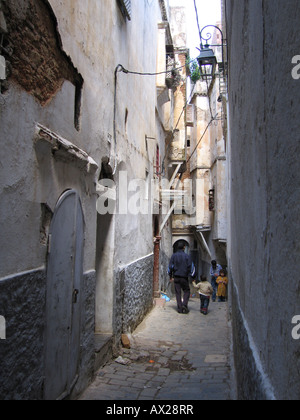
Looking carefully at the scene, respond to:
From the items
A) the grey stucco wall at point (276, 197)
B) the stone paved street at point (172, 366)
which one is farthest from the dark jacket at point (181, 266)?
the grey stucco wall at point (276, 197)

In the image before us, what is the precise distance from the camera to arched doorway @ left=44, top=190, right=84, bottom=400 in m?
3.61

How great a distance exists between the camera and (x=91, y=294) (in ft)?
16.5

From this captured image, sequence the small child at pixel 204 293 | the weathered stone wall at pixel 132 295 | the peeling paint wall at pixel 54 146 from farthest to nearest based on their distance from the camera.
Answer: the small child at pixel 204 293
the weathered stone wall at pixel 132 295
the peeling paint wall at pixel 54 146

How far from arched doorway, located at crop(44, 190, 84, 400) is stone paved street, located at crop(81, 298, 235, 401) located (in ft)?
2.51

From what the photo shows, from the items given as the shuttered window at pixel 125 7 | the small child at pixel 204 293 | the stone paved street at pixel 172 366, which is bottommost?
the stone paved street at pixel 172 366

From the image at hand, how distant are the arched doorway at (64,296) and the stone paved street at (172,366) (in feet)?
2.51

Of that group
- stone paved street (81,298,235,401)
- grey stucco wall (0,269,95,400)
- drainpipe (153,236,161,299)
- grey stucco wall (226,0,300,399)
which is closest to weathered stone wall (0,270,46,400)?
grey stucco wall (0,269,95,400)

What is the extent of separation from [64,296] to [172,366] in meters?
2.77

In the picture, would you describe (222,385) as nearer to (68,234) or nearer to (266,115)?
(68,234)

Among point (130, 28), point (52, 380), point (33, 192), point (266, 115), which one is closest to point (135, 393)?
point (52, 380)

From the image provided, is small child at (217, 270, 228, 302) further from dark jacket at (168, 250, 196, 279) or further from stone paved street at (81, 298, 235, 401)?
stone paved street at (81, 298, 235, 401)

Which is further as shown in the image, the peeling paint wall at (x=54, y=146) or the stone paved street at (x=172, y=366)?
the stone paved street at (x=172, y=366)

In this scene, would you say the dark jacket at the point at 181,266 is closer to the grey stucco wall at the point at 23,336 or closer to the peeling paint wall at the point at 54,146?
the peeling paint wall at the point at 54,146

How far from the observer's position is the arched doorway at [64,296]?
361cm
